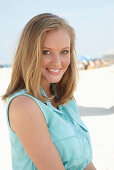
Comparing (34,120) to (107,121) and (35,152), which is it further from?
(107,121)

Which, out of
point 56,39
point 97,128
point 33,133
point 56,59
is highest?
point 56,39

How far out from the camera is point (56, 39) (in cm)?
168

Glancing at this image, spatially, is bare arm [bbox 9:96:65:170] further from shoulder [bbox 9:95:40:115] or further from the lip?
the lip

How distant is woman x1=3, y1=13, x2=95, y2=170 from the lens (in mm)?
1387

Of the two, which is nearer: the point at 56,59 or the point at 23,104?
the point at 23,104

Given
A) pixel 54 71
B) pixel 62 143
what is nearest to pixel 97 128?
pixel 54 71

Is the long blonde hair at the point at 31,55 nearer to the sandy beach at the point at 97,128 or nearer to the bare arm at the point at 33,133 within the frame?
the bare arm at the point at 33,133

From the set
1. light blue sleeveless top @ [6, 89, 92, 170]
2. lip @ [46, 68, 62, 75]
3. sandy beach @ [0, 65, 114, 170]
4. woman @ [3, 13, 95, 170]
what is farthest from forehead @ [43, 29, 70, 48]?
sandy beach @ [0, 65, 114, 170]

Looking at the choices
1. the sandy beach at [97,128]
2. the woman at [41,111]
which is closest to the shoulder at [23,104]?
the woman at [41,111]

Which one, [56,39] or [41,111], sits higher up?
[56,39]

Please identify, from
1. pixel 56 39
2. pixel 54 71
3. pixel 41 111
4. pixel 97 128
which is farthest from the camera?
pixel 97 128

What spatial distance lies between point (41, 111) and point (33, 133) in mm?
157

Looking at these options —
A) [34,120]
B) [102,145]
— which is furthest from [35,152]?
[102,145]

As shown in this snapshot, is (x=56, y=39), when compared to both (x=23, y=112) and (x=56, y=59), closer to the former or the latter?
(x=56, y=59)
